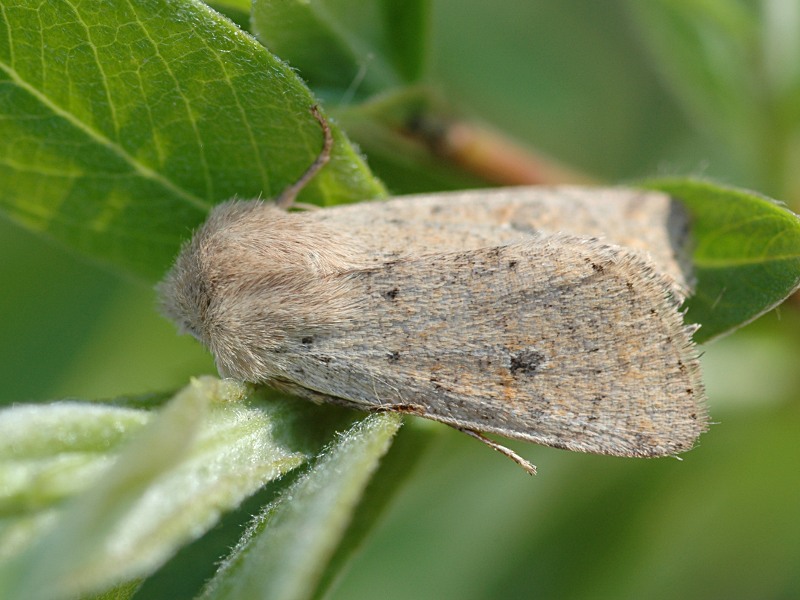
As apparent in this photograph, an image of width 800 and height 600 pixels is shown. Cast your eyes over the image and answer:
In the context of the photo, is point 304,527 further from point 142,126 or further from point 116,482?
point 142,126

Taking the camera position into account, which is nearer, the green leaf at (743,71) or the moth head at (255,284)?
the moth head at (255,284)

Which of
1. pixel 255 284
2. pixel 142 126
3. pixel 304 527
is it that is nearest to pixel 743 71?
pixel 255 284

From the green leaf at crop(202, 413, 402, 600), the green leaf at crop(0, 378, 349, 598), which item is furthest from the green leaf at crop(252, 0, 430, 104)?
the green leaf at crop(202, 413, 402, 600)

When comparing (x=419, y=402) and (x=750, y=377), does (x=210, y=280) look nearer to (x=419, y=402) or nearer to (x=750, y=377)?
(x=419, y=402)

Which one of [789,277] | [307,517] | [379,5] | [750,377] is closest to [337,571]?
[307,517]

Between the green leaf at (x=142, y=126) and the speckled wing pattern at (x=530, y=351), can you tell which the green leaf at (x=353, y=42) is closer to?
the green leaf at (x=142, y=126)

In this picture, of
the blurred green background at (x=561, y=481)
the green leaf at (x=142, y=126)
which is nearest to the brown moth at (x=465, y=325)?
the green leaf at (x=142, y=126)
